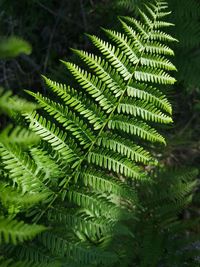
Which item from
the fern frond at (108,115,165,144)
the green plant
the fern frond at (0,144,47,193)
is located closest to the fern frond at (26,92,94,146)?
the green plant

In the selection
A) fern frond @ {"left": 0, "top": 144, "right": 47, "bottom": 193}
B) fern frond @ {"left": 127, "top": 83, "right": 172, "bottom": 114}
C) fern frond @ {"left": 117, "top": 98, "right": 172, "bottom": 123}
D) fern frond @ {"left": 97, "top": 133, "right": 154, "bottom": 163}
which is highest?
fern frond @ {"left": 127, "top": 83, "right": 172, "bottom": 114}

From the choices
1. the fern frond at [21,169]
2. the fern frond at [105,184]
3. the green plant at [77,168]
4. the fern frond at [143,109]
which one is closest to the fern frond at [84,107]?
the green plant at [77,168]

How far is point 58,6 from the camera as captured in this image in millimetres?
4348

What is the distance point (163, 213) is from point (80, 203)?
1.02 metres

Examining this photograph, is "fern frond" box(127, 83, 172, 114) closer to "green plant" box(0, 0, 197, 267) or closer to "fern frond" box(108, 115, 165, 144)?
"green plant" box(0, 0, 197, 267)

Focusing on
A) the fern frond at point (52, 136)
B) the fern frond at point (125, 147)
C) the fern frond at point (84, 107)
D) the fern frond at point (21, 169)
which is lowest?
the fern frond at point (21, 169)

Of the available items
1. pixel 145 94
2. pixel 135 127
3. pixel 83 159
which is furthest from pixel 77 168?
pixel 145 94

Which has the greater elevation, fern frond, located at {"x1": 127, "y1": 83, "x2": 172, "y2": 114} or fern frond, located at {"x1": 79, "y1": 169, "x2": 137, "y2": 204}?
fern frond, located at {"x1": 127, "y1": 83, "x2": 172, "y2": 114}

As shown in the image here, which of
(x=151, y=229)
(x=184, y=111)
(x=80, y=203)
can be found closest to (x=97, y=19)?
(x=184, y=111)

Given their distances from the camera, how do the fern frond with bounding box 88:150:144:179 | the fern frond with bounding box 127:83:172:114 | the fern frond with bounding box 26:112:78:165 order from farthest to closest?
1. the fern frond with bounding box 127:83:172:114
2. the fern frond with bounding box 88:150:144:179
3. the fern frond with bounding box 26:112:78:165

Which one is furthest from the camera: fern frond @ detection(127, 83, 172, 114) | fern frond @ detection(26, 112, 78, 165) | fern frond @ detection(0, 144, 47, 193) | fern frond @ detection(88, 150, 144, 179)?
fern frond @ detection(127, 83, 172, 114)

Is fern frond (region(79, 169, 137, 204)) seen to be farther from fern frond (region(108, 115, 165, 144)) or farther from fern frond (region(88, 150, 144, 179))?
fern frond (region(108, 115, 165, 144))

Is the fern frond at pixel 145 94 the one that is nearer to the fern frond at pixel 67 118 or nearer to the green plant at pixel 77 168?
the green plant at pixel 77 168

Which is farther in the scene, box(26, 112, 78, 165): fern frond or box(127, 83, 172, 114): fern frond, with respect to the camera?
box(127, 83, 172, 114): fern frond
